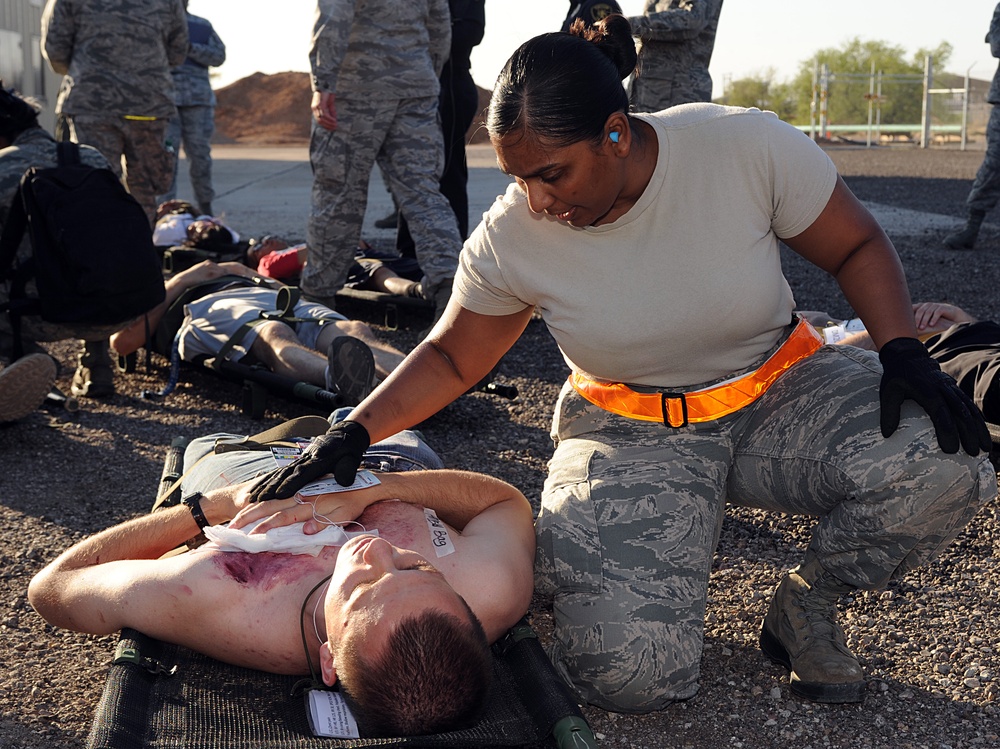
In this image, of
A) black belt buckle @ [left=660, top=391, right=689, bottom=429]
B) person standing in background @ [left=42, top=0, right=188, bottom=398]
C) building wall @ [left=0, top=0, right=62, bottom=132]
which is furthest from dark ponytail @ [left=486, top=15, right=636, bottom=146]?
building wall @ [left=0, top=0, right=62, bottom=132]

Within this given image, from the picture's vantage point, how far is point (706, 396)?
8.27 ft

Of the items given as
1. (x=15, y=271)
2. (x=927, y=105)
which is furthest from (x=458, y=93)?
(x=927, y=105)

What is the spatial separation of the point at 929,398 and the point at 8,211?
3562 millimetres

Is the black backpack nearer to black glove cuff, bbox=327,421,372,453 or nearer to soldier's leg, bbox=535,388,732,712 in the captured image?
black glove cuff, bbox=327,421,372,453

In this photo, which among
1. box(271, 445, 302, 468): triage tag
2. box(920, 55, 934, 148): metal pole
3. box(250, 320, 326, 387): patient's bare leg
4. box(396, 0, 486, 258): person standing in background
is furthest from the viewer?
box(920, 55, 934, 148): metal pole

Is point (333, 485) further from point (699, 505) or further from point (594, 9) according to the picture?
point (594, 9)

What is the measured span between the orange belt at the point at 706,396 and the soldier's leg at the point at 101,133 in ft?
14.6

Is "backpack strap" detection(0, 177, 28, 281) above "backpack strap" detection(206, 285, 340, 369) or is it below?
above

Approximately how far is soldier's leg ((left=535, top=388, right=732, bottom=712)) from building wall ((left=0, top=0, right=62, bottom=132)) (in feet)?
Result: 47.2

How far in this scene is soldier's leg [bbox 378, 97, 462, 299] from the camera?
16.6ft

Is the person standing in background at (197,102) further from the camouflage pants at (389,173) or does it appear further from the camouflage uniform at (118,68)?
the camouflage pants at (389,173)

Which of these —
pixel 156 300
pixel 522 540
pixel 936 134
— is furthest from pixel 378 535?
pixel 936 134

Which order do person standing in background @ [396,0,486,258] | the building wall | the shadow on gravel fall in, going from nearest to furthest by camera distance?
person standing in background @ [396,0,486,258]
the shadow on gravel
the building wall

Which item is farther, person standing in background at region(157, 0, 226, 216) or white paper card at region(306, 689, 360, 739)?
person standing in background at region(157, 0, 226, 216)
